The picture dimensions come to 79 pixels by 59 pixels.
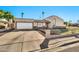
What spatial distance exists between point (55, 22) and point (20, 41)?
2.72ft

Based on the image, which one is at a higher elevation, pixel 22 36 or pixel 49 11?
pixel 49 11

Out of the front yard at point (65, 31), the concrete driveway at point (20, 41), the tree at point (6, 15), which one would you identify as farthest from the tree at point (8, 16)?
the front yard at point (65, 31)

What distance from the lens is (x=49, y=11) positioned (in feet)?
13.0

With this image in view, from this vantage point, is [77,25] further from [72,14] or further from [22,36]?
[22,36]

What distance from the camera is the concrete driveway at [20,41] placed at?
386cm

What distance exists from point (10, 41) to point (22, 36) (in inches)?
10.2

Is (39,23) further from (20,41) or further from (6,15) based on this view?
(6,15)

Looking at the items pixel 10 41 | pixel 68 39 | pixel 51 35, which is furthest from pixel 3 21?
pixel 68 39

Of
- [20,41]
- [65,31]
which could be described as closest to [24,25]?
[20,41]

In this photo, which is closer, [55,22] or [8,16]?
[8,16]


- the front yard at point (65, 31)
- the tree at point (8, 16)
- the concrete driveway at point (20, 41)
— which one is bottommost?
the concrete driveway at point (20, 41)

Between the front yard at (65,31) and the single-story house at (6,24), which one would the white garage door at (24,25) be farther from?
the front yard at (65,31)

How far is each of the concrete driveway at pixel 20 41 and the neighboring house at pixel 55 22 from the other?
338mm

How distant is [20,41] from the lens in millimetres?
3926
